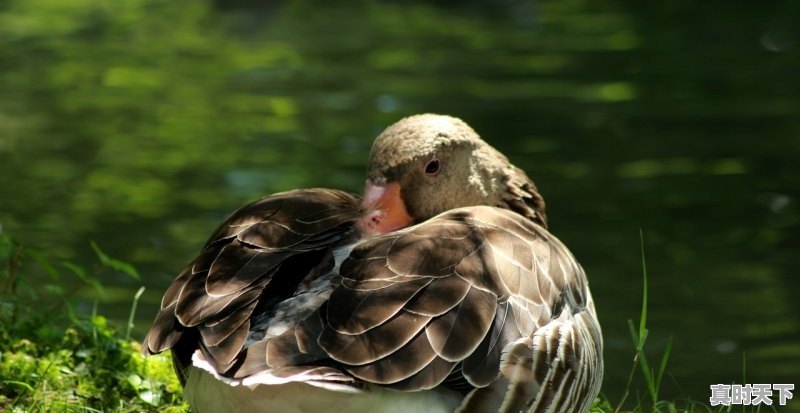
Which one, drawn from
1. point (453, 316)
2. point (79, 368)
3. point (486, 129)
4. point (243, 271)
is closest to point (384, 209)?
point (243, 271)

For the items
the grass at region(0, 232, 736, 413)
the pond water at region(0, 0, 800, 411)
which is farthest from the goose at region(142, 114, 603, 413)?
the pond water at region(0, 0, 800, 411)

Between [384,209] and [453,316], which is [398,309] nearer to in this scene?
[453,316]

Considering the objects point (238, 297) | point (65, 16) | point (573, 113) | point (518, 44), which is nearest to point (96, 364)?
point (238, 297)

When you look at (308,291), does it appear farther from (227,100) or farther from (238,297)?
(227,100)

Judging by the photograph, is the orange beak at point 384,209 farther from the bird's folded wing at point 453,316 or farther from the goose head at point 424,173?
the bird's folded wing at point 453,316

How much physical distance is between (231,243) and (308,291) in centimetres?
52

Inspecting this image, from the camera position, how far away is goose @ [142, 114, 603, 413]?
405 centimetres

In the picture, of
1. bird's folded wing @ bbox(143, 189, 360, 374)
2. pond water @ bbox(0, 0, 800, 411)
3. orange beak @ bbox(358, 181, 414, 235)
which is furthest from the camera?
pond water @ bbox(0, 0, 800, 411)

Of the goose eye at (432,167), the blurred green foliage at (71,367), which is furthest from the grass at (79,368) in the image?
the goose eye at (432,167)

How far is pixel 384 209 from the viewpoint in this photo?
17.3ft

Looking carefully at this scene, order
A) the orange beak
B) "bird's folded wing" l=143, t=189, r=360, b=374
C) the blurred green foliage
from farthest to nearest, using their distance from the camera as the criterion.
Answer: the blurred green foliage → the orange beak → "bird's folded wing" l=143, t=189, r=360, b=374

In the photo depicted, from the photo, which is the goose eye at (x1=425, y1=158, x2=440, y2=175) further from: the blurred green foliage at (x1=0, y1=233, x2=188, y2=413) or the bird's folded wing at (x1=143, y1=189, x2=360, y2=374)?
the blurred green foliage at (x1=0, y1=233, x2=188, y2=413)

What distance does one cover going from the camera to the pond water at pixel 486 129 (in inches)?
396

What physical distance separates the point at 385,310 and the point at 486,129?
9.89m
